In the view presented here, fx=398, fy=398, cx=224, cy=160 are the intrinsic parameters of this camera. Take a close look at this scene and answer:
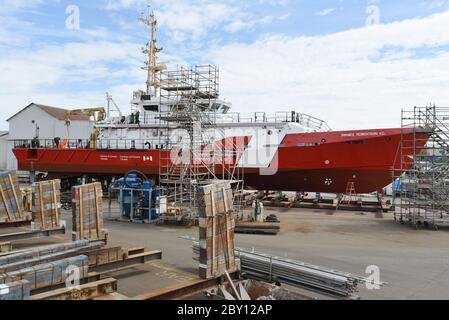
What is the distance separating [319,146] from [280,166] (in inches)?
79.8

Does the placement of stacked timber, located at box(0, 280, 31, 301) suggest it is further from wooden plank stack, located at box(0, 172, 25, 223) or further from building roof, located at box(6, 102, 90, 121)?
building roof, located at box(6, 102, 90, 121)

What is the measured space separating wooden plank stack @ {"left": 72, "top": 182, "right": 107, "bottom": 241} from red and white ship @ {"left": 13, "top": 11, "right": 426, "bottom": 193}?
19.7ft

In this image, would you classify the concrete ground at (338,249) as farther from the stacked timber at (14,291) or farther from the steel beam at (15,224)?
the steel beam at (15,224)

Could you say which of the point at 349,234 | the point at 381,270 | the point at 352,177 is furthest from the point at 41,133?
the point at 381,270

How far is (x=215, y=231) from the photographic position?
6.41m

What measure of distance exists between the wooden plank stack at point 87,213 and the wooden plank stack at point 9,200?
3747 mm

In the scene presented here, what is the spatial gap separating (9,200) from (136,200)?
4055 millimetres

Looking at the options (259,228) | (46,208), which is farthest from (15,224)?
(259,228)

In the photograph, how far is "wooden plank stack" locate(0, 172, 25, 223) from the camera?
11633mm

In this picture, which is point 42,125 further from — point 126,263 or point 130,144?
point 126,263

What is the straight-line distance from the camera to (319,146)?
1770 cm

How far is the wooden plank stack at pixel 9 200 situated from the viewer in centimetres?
1163

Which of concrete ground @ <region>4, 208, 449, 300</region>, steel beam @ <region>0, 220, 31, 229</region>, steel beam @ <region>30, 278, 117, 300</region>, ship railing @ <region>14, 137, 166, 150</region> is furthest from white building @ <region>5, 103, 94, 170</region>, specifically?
steel beam @ <region>30, 278, 117, 300</region>
